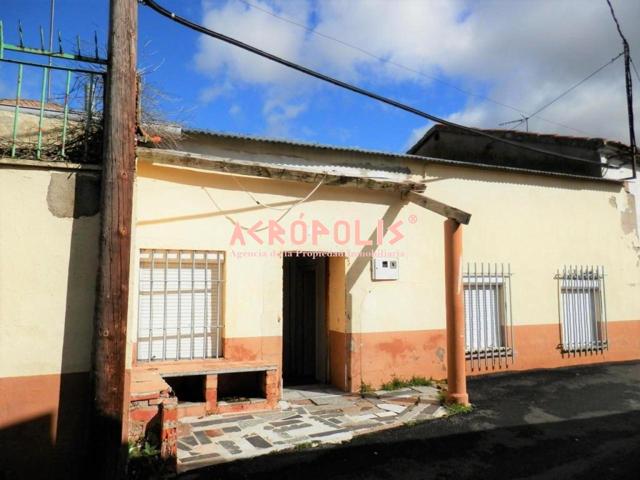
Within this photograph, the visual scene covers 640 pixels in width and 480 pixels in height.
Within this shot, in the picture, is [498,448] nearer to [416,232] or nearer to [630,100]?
[416,232]

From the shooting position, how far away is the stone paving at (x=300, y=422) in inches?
194

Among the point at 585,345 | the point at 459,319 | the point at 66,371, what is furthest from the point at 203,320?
the point at 585,345

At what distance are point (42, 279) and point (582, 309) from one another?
33.4 ft

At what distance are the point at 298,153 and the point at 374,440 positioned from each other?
14.8ft

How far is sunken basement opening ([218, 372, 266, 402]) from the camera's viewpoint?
6570 millimetres

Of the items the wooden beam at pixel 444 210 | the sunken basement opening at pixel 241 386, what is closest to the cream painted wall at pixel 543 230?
the wooden beam at pixel 444 210

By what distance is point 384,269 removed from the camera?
7.75 meters

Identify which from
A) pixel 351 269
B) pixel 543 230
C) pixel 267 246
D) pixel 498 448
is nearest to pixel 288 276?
pixel 351 269

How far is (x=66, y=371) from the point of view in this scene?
3.79m

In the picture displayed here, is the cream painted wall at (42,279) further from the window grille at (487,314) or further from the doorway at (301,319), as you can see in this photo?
the window grille at (487,314)

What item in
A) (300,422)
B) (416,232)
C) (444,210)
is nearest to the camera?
(300,422)

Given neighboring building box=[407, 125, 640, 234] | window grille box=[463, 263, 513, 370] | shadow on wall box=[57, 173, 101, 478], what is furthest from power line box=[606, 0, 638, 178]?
shadow on wall box=[57, 173, 101, 478]

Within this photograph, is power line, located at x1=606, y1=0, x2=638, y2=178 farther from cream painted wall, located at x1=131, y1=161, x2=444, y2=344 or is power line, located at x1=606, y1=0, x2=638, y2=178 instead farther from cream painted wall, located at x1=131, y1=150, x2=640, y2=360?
cream painted wall, located at x1=131, y1=161, x2=444, y2=344

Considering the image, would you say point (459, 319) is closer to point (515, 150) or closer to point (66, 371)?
point (66, 371)
